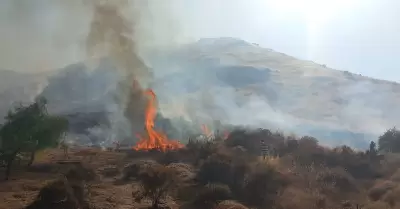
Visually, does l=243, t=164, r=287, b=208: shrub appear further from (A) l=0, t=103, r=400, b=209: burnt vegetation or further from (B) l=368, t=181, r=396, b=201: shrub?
(B) l=368, t=181, r=396, b=201: shrub

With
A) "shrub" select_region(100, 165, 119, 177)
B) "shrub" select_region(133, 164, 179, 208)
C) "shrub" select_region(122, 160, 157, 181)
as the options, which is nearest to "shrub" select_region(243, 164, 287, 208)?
"shrub" select_region(133, 164, 179, 208)

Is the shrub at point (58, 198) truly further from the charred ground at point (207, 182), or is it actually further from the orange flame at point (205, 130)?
the orange flame at point (205, 130)

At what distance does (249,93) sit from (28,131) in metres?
84.0

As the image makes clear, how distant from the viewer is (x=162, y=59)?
421 ft

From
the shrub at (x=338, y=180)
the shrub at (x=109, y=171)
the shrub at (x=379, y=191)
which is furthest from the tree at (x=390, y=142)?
the shrub at (x=109, y=171)

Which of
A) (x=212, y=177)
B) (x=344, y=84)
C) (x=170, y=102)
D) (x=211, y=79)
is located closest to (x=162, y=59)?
(x=211, y=79)

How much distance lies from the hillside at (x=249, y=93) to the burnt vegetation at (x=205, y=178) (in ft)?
152

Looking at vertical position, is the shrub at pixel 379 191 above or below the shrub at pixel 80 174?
below

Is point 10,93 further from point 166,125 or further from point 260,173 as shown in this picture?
point 260,173

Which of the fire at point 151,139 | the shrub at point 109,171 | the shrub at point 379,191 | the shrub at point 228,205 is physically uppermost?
the fire at point 151,139

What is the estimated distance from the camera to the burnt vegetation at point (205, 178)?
22906 mm

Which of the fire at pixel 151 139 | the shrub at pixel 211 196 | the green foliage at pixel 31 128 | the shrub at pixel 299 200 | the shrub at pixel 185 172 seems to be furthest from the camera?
the fire at pixel 151 139

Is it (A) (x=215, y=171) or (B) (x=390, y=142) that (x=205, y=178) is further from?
(B) (x=390, y=142)

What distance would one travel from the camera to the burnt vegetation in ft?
75.2
